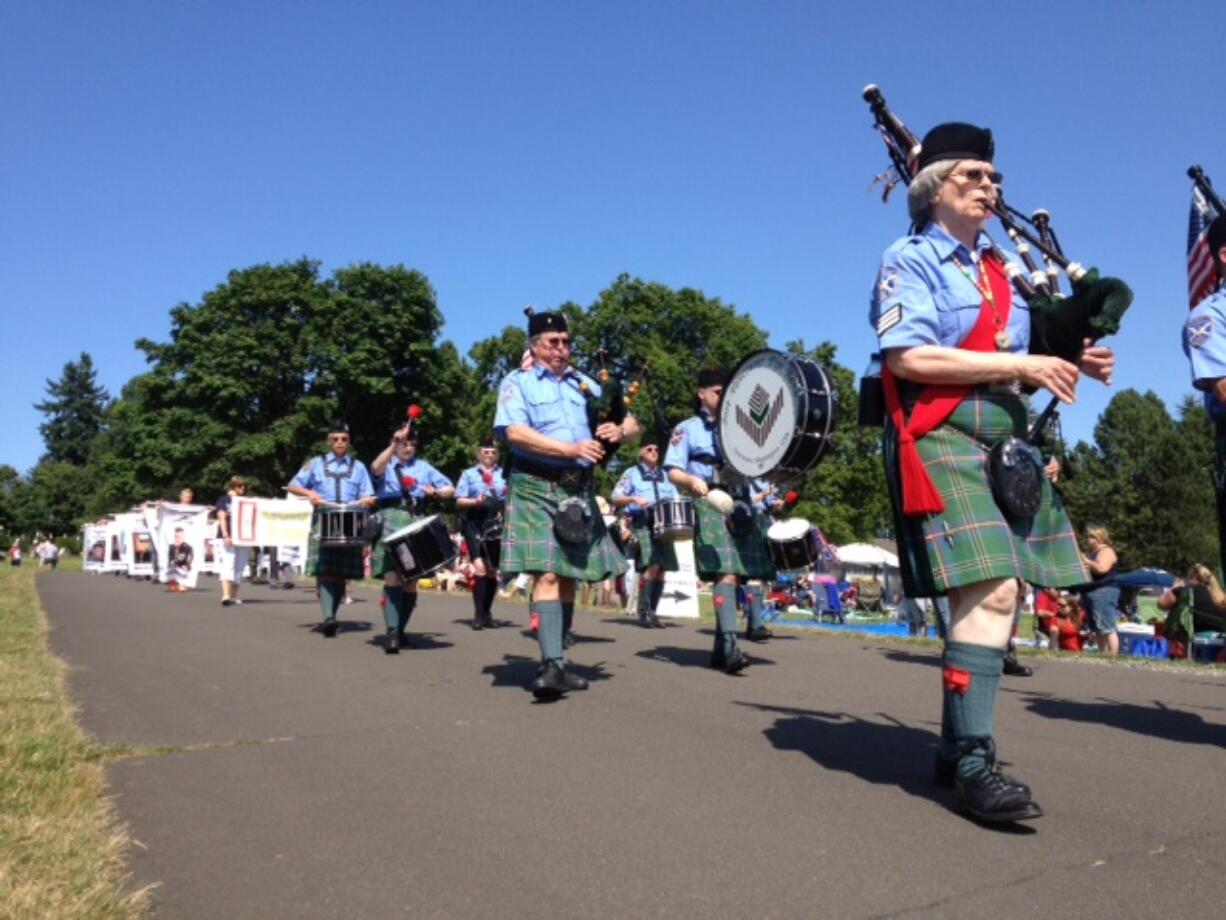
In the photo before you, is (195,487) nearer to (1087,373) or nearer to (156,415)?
(156,415)

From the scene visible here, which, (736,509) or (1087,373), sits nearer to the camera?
(1087,373)

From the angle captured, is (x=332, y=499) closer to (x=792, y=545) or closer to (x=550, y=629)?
(x=792, y=545)

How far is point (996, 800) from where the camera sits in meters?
3.05

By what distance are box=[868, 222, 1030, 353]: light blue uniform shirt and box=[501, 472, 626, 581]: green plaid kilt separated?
106 inches

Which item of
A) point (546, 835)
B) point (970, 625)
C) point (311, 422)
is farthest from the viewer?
point (311, 422)

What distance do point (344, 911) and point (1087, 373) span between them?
2921 millimetres

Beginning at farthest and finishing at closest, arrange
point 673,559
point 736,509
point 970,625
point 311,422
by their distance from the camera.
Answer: point 311,422
point 673,559
point 736,509
point 970,625

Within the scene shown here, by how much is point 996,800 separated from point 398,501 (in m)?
7.42

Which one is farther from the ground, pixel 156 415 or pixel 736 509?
pixel 156 415

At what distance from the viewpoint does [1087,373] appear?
3605 millimetres

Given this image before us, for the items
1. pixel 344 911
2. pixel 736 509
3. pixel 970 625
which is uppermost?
pixel 736 509

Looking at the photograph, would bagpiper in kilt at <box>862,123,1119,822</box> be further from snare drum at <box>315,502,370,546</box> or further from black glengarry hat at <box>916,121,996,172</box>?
snare drum at <box>315,502,370,546</box>

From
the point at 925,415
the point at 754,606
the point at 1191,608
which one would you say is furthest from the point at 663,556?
the point at 925,415

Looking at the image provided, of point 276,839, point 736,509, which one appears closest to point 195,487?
point 736,509
